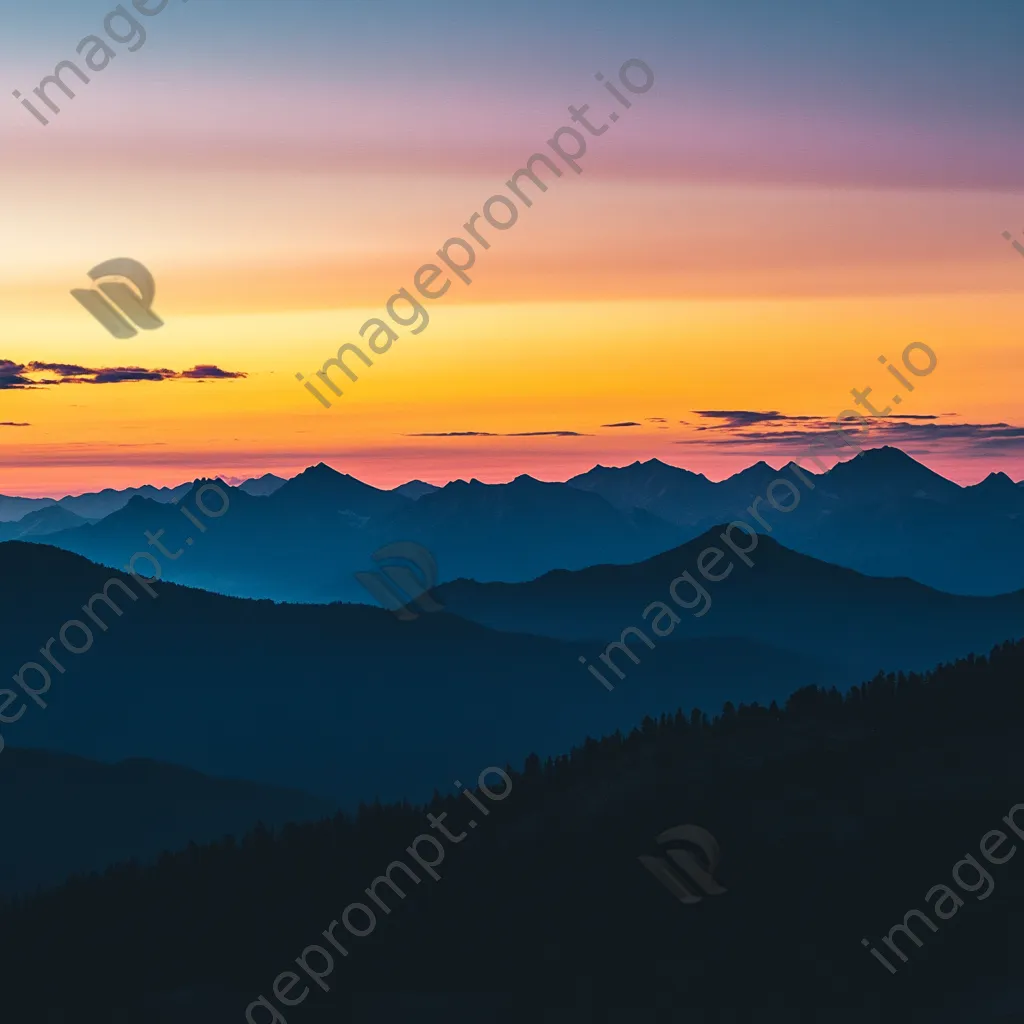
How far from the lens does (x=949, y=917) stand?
413ft

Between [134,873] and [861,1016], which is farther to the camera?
[134,873]

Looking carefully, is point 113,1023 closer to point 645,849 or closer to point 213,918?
point 213,918

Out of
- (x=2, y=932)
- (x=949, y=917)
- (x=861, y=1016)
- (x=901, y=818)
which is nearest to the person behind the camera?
(x=861, y=1016)

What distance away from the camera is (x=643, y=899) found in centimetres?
14388

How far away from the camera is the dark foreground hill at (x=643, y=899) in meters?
124

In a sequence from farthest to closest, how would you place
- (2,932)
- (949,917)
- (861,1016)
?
(2,932) → (949,917) → (861,1016)

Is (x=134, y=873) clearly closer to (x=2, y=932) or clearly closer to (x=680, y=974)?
(x=2, y=932)

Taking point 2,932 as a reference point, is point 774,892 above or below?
above

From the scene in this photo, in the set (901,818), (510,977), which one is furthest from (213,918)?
(901,818)

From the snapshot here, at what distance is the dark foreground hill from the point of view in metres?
124

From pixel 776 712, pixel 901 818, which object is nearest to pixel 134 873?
pixel 776 712

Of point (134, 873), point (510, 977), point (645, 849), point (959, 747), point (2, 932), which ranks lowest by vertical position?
point (2, 932)

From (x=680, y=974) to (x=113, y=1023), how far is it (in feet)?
170

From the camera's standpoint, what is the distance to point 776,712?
180 meters
